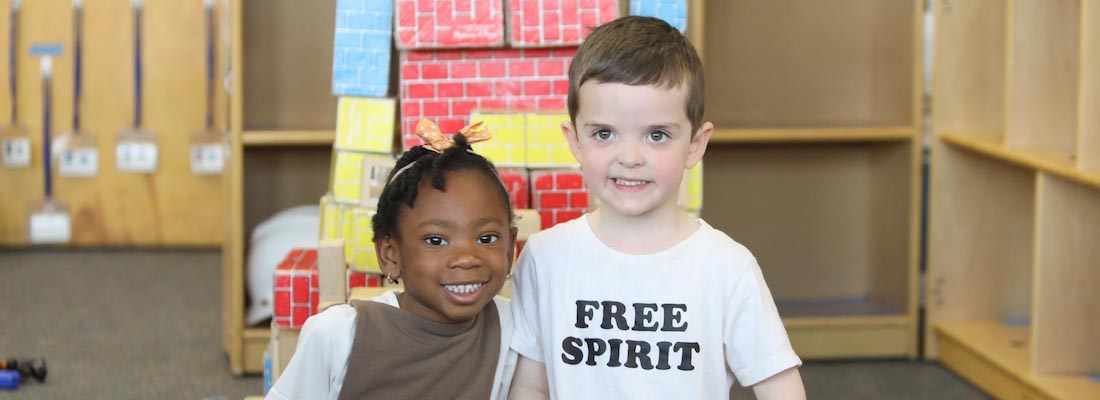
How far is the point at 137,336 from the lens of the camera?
11.1 feet

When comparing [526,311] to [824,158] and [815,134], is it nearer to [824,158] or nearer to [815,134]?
[815,134]

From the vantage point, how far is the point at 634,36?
1.51 m

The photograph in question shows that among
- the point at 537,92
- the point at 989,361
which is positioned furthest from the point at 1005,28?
the point at 537,92

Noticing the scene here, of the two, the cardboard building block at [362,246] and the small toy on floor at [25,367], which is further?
the small toy on floor at [25,367]

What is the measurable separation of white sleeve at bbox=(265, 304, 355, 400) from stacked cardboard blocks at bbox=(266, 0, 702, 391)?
1.98 feet

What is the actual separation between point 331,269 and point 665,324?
534 mm

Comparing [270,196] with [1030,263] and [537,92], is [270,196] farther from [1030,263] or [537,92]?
[1030,263]

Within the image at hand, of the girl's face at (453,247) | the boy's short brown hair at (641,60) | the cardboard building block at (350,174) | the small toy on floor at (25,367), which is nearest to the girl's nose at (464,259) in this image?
the girl's face at (453,247)

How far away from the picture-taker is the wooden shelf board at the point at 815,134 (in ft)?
10.0

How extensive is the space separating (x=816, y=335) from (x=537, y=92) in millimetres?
1149

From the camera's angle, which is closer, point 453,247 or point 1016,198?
point 453,247

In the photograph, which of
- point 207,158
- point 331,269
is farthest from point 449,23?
point 207,158

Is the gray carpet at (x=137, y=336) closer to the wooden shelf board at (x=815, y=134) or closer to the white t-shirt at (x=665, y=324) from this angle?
the wooden shelf board at (x=815, y=134)

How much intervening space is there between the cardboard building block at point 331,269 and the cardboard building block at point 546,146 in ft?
1.83
